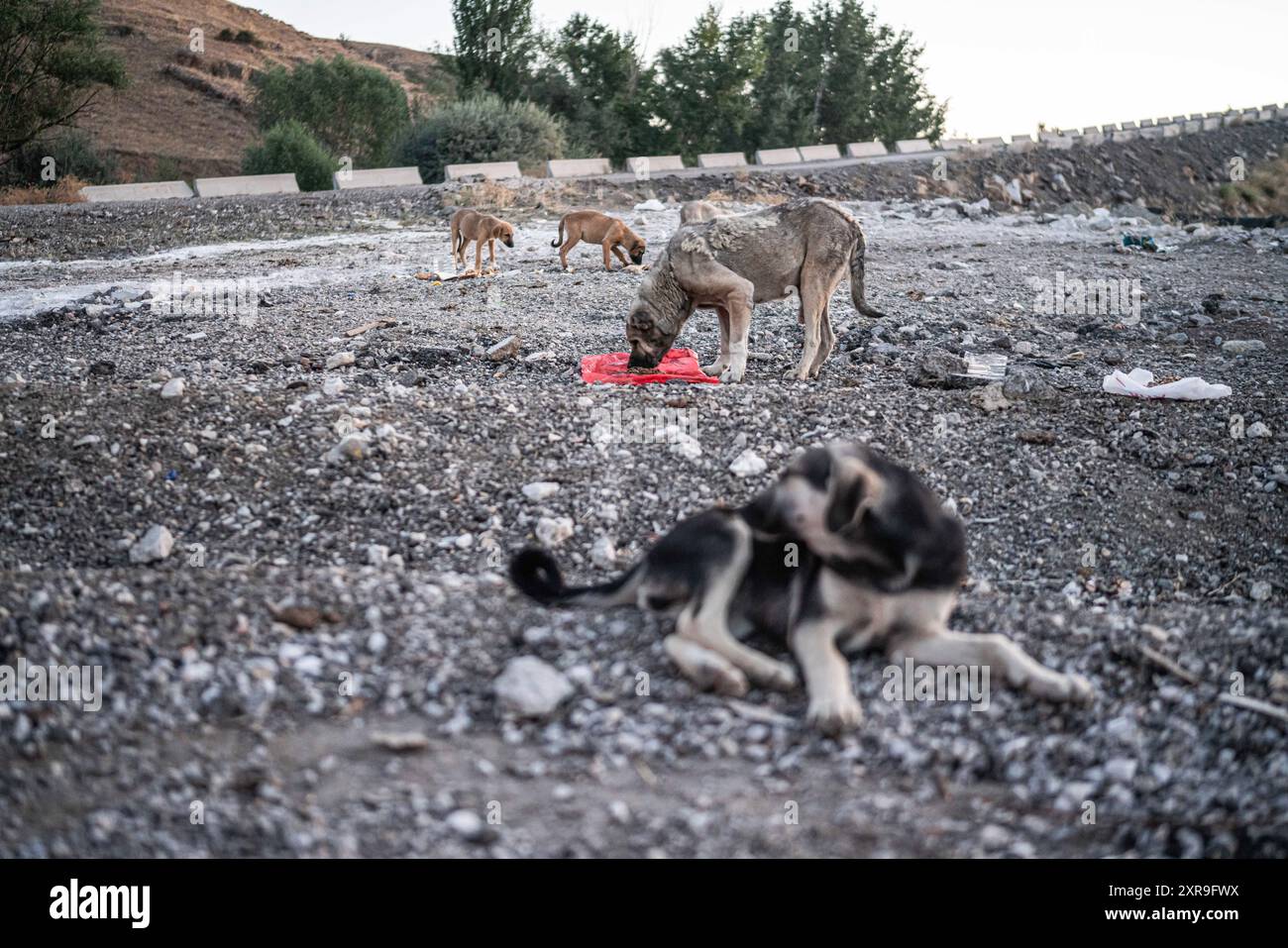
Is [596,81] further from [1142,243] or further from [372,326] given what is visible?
[372,326]

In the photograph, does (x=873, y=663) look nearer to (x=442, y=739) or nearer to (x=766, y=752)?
(x=766, y=752)

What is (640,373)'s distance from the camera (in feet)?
30.2

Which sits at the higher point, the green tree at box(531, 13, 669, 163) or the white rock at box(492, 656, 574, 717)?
the green tree at box(531, 13, 669, 163)

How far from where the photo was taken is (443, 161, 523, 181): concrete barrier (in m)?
23.9

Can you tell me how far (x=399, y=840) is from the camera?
3020 mm

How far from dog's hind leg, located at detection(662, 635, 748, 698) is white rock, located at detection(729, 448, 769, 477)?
325 cm

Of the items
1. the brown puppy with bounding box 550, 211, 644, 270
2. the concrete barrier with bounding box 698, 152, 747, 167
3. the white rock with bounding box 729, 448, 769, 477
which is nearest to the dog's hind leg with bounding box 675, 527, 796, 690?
the white rock with bounding box 729, 448, 769, 477

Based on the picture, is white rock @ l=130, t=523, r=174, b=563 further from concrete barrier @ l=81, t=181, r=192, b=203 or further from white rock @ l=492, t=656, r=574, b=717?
concrete barrier @ l=81, t=181, r=192, b=203

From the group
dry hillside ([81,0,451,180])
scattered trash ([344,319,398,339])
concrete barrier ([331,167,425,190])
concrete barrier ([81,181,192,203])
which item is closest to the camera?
scattered trash ([344,319,398,339])

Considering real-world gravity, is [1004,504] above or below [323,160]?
below

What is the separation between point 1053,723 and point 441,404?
5464mm

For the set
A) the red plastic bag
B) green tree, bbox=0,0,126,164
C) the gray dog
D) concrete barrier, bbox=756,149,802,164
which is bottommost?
the red plastic bag
